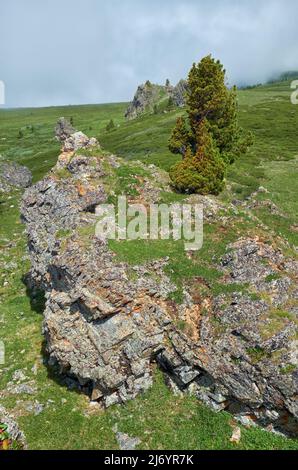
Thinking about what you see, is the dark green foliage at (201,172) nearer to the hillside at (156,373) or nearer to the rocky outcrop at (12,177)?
the hillside at (156,373)

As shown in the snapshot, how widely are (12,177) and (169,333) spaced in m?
54.2

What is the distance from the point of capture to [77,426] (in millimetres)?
19328

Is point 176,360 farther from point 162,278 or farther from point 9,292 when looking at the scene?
point 9,292

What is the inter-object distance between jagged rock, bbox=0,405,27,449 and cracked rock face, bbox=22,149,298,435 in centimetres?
346

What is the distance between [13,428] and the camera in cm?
1938

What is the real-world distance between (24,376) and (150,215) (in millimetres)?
12273

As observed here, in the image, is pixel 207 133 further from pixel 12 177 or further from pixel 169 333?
pixel 12 177

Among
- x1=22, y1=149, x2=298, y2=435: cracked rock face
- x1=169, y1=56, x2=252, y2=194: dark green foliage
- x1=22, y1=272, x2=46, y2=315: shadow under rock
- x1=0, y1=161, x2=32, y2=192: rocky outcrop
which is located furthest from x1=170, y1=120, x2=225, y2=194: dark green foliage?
x1=0, y1=161, x2=32, y2=192: rocky outcrop

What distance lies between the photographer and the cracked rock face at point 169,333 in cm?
1861

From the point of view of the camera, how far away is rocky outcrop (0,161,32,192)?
64.7 m

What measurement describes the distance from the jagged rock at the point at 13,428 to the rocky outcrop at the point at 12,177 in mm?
47239

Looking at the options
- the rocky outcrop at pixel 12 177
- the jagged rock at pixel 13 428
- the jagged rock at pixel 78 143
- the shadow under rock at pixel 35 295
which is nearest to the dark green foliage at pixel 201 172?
the jagged rock at pixel 78 143
